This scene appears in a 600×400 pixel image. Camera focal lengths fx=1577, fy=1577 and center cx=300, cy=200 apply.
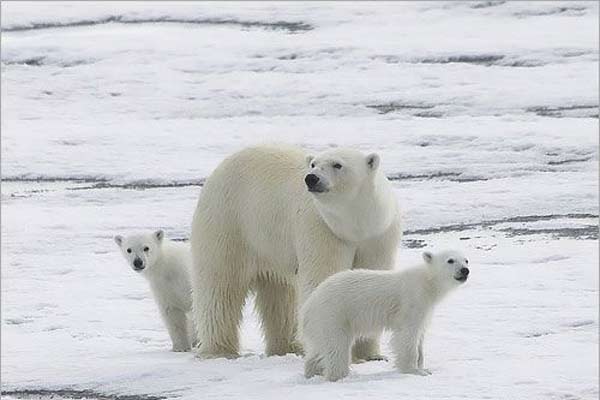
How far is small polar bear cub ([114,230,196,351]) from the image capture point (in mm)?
7777

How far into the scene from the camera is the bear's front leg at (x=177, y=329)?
7762mm

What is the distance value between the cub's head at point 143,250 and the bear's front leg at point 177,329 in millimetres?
250

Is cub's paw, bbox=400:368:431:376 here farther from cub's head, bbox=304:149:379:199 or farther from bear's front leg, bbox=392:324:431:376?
cub's head, bbox=304:149:379:199

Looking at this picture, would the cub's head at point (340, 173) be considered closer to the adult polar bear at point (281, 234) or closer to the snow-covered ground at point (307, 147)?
the adult polar bear at point (281, 234)

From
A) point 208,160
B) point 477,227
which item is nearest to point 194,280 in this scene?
point 477,227

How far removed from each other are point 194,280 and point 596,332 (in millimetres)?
1891

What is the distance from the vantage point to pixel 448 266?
6.37m

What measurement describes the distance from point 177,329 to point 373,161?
1.76 m

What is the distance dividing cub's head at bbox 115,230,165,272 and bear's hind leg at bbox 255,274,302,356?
0.65 metres

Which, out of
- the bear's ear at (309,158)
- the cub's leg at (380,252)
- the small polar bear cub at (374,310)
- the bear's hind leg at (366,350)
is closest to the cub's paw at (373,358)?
the bear's hind leg at (366,350)

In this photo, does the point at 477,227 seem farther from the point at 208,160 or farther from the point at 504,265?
the point at 208,160

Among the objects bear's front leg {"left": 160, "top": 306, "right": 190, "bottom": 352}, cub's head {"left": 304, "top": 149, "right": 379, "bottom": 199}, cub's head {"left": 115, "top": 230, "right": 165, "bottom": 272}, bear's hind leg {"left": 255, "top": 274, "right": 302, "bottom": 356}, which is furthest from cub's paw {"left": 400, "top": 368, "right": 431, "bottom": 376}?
cub's head {"left": 115, "top": 230, "right": 165, "bottom": 272}

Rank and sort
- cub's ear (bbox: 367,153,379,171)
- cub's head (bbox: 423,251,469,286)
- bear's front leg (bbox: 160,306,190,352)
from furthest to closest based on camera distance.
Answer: bear's front leg (bbox: 160,306,190,352) < cub's ear (bbox: 367,153,379,171) < cub's head (bbox: 423,251,469,286)

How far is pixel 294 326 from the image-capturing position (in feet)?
24.4
